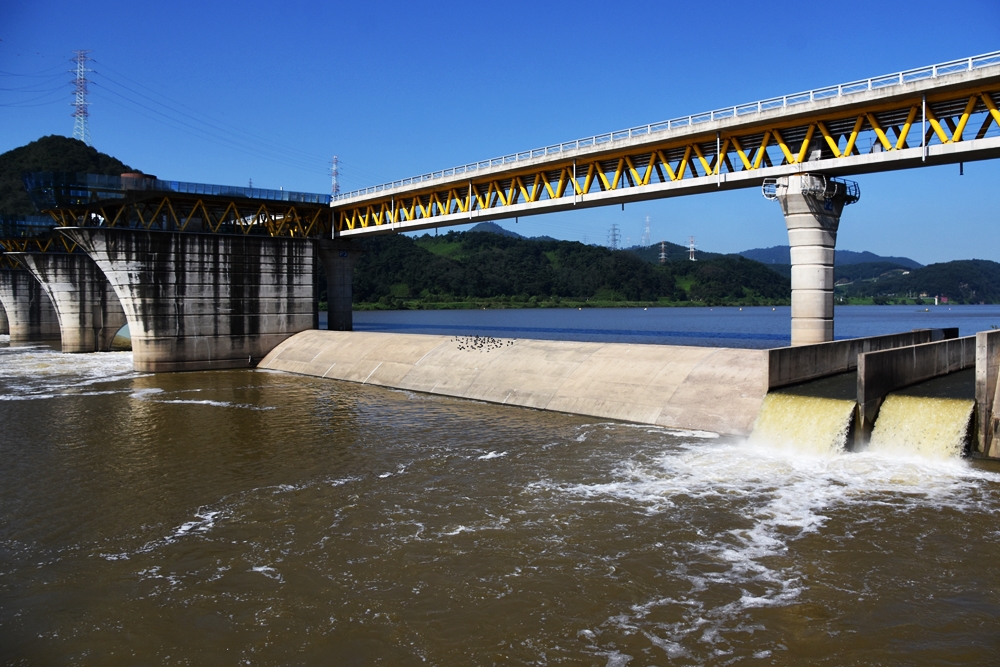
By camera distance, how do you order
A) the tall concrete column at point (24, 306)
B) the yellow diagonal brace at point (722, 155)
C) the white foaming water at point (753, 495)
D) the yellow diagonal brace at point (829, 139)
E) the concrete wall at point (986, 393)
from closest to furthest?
the white foaming water at point (753, 495) → the concrete wall at point (986, 393) → the yellow diagonal brace at point (829, 139) → the yellow diagonal brace at point (722, 155) → the tall concrete column at point (24, 306)

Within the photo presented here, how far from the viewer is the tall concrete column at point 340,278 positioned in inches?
2214

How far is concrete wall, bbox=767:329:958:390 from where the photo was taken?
23656 mm

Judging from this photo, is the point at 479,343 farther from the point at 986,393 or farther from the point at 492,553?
the point at 492,553

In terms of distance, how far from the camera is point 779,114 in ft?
90.6

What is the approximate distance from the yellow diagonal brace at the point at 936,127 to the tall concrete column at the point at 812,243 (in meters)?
4.00

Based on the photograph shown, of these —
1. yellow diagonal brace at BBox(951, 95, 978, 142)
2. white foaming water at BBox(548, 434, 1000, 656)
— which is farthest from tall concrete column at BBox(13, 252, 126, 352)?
yellow diagonal brace at BBox(951, 95, 978, 142)

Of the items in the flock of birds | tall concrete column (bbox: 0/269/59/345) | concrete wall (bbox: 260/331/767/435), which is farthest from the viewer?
tall concrete column (bbox: 0/269/59/345)

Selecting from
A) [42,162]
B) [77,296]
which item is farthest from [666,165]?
[42,162]

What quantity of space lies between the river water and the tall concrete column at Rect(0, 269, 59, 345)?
67.2 m

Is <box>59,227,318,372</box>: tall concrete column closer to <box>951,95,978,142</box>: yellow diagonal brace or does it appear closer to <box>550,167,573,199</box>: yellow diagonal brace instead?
<box>550,167,573,199</box>: yellow diagonal brace

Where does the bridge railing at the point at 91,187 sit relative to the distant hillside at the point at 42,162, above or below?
below

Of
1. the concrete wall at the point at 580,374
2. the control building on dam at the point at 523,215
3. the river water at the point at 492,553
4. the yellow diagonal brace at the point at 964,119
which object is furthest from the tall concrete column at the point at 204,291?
the yellow diagonal brace at the point at 964,119

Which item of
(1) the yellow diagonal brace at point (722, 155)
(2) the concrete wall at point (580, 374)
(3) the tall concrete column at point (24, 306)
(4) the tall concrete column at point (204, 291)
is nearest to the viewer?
(2) the concrete wall at point (580, 374)

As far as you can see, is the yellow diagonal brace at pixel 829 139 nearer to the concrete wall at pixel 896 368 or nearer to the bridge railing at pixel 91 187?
the concrete wall at pixel 896 368
